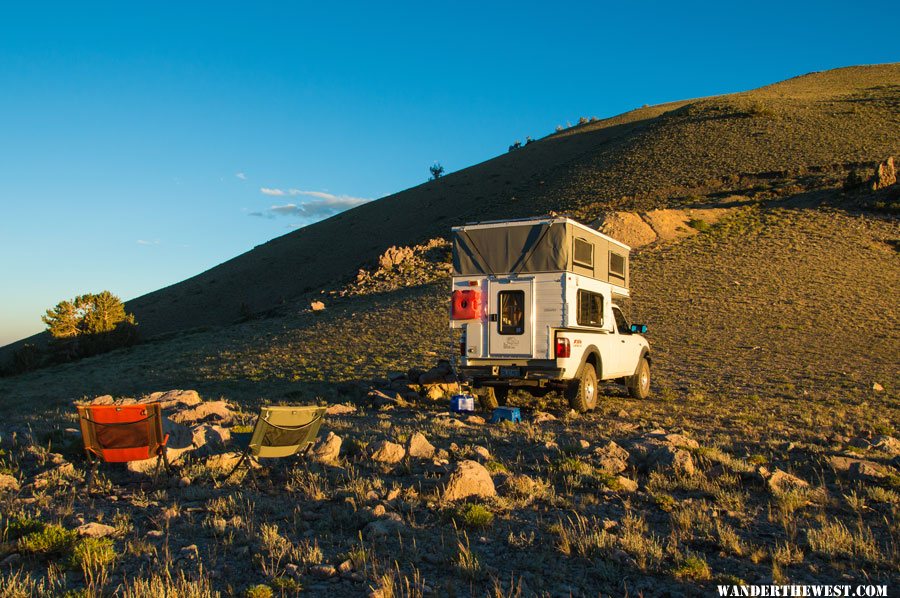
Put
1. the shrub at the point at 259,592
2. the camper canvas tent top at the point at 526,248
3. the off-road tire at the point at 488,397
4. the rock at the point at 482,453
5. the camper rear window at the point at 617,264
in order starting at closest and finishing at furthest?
1. the shrub at the point at 259,592
2. the rock at the point at 482,453
3. the camper canvas tent top at the point at 526,248
4. the off-road tire at the point at 488,397
5. the camper rear window at the point at 617,264

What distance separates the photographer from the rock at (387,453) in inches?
335

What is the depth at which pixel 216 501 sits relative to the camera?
6781 mm

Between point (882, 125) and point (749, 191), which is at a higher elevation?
point (882, 125)

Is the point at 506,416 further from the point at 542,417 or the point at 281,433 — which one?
the point at 281,433

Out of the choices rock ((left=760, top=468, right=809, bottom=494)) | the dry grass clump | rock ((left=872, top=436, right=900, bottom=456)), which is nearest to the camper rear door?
rock ((left=872, top=436, right=900, bottom=456))

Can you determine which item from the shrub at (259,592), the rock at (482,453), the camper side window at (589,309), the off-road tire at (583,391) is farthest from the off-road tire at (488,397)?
the shrub at (259,592)

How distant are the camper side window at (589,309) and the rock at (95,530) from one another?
894 cm

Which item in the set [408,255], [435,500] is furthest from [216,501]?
[408,255]

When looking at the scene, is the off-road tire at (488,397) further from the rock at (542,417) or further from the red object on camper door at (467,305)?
the red object on camper door at (467,305)

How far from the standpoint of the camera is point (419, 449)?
8.74 m

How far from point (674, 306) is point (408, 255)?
1933 cm

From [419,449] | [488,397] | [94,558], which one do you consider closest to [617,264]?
[488,397]

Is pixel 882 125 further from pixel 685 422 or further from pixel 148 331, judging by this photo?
pixel 148 331

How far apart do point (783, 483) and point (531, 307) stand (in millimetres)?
6151
